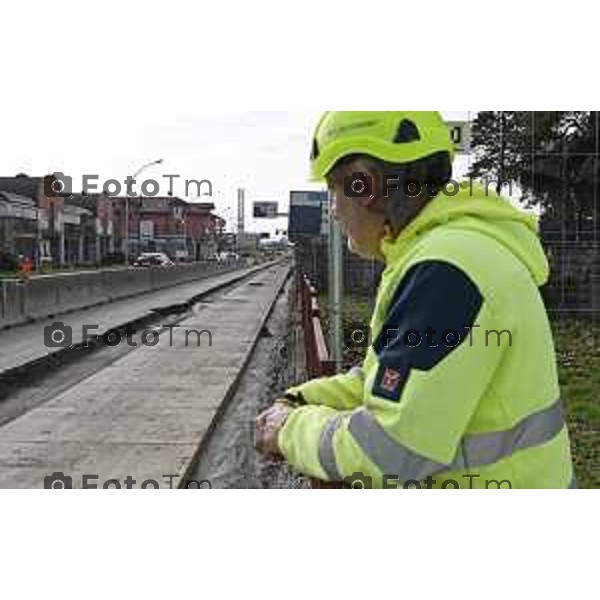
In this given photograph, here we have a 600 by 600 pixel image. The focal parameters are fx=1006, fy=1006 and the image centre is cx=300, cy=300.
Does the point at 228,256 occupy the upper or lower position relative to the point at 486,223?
lower

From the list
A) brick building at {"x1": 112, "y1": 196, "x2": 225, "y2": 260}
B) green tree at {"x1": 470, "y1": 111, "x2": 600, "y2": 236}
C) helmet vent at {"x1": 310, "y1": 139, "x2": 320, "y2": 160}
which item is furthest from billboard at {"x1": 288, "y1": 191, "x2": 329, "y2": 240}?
brick building at {"x1": 112, "y1": 196, "x2": 225, "y2": 260}

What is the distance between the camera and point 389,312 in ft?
6.50

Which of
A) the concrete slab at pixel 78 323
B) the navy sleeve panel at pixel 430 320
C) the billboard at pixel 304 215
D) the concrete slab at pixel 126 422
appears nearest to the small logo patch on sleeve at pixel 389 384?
the navy sleeve panel at pixel 430 320

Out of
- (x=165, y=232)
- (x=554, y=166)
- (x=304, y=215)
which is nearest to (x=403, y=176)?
(x=304, y=215)

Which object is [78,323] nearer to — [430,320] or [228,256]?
[430,320]

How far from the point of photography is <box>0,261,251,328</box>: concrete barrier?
17.7 meters

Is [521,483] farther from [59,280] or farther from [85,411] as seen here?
[59,280]

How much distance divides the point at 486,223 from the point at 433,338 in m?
0.30

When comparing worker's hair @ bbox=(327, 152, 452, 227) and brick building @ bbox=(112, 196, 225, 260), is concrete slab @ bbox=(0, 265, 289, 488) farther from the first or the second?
brick building @ bbox=(112, 196, 225, 260)

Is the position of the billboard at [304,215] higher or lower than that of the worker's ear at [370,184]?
higher

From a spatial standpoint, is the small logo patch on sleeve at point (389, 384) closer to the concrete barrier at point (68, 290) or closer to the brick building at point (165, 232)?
the concrete barrier at point (68, 290)

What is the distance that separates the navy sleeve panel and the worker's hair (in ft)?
0.86

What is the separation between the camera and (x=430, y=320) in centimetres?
184

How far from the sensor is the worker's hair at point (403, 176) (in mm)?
2066
